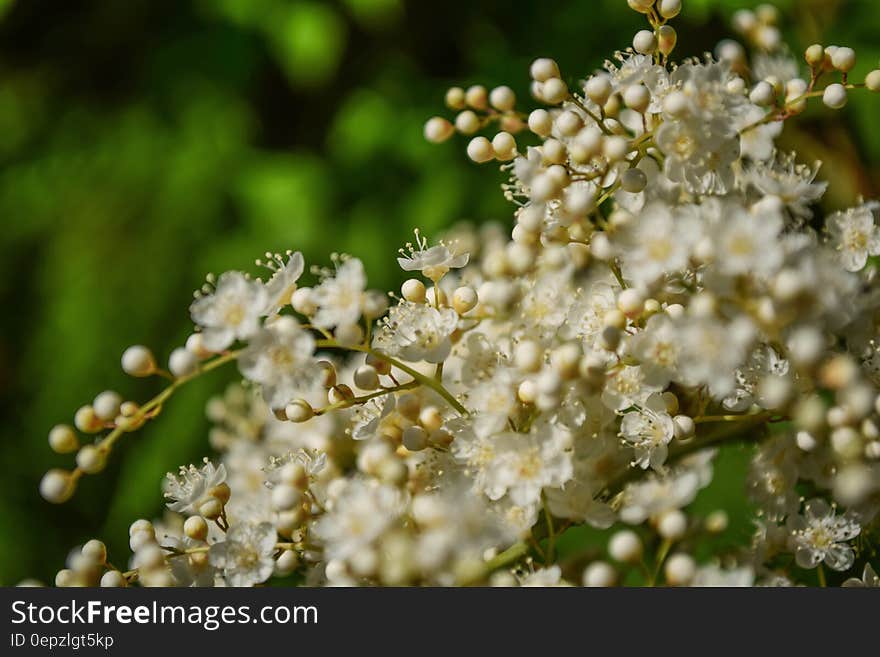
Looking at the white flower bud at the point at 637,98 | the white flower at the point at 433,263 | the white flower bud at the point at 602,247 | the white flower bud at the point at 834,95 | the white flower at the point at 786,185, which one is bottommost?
the white flower bud at the point at 602,247

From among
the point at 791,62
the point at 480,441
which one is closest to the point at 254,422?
the point at 480,441

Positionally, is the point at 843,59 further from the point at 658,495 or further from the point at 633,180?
the point at 658,495

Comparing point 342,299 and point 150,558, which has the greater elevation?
point 342,299

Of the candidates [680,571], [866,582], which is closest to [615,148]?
[680,571]

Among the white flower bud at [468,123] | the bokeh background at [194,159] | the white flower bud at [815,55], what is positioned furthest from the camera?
the bokeh background at [194,159]

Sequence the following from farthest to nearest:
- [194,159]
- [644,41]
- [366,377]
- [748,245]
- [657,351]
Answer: [194,159] → [644,41] → [366,377] → [657,351] → [748,245]

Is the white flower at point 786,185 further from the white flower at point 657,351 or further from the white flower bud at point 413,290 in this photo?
the white flower bud at point 413,290

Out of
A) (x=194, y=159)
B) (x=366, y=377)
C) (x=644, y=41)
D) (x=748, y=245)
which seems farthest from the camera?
(x=194, y=159)

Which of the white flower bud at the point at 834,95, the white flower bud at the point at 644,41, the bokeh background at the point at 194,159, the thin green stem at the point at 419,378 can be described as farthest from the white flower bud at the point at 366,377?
the bokeh background at the point at 194,159
